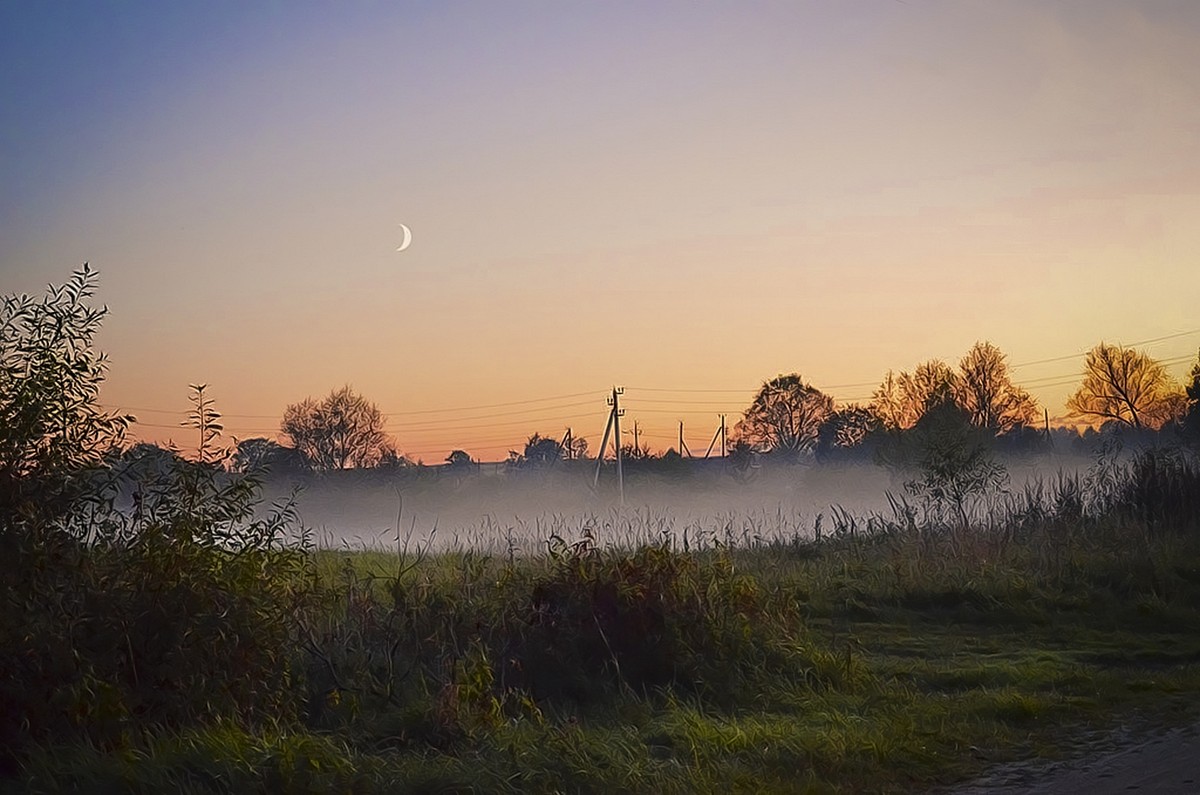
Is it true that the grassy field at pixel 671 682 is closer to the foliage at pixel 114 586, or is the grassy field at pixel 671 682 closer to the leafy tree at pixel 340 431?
the foliage at pixel 114 586

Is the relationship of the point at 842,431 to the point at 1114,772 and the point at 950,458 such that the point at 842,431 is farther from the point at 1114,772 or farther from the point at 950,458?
the point at 1114,772

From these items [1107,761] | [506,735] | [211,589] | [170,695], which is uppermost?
[211,589]

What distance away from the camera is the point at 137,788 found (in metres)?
7.76

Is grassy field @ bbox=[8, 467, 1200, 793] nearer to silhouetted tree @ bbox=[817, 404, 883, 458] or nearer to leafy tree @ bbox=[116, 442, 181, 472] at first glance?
leafy tree @ bbox=[116, 442, 181, 472]

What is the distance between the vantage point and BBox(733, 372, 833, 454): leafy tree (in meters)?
91.6

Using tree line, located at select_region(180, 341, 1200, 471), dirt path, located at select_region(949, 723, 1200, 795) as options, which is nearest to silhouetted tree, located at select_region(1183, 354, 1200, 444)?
tree line, located at select_region(180, 341, 1200, 471)

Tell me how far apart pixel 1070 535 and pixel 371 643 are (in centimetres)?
1590

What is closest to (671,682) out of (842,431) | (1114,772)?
(1114,772)

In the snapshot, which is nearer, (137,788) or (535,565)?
(137,788)

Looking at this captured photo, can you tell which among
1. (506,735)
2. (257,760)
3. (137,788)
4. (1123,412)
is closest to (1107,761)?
(506,735)

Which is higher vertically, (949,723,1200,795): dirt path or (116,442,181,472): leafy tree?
(116,442,181,472): leafy tree

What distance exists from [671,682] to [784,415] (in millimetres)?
81806

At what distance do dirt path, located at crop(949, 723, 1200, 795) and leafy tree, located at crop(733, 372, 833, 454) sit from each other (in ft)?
269

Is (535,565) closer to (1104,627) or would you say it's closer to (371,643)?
(371,643)
